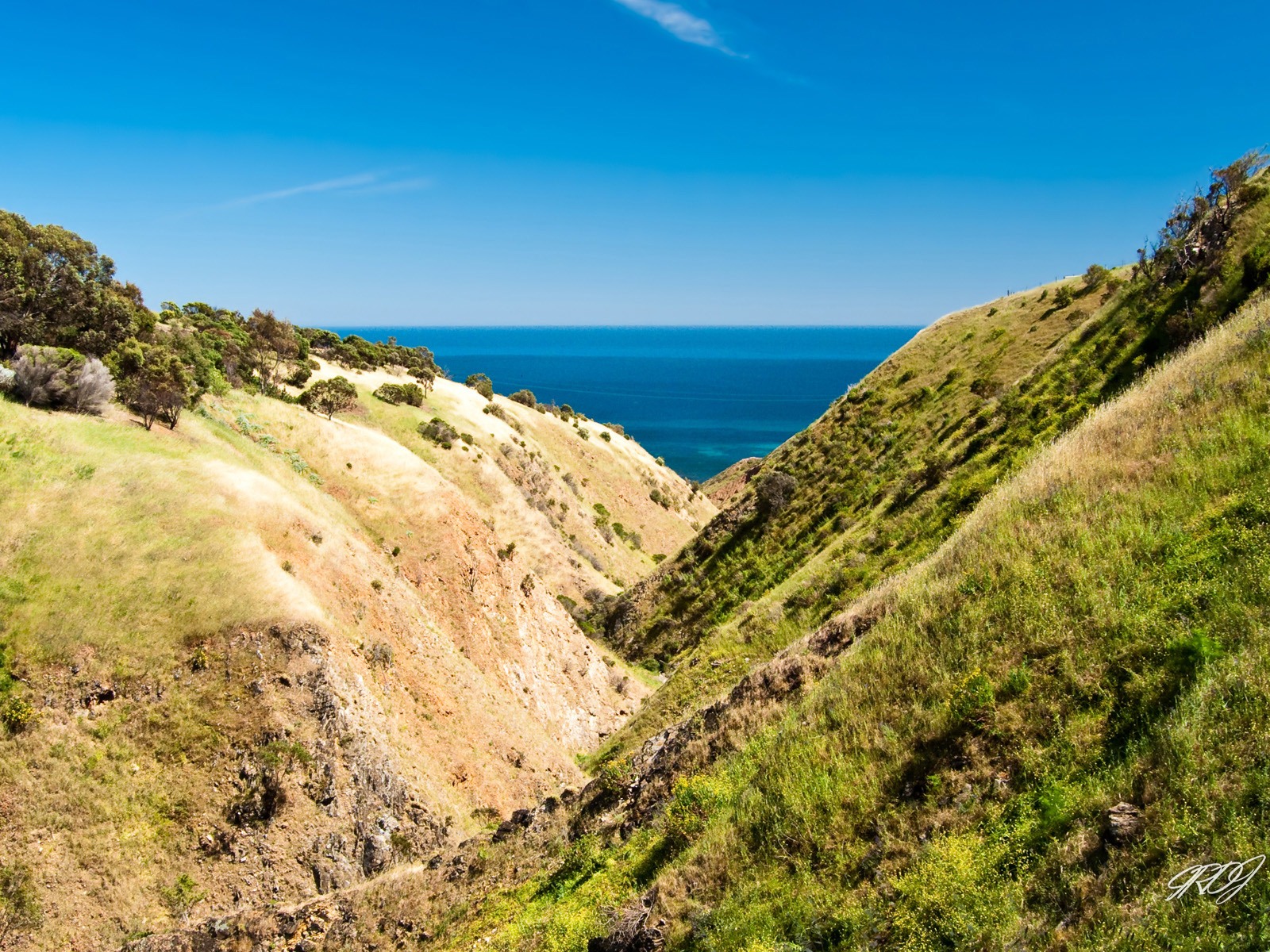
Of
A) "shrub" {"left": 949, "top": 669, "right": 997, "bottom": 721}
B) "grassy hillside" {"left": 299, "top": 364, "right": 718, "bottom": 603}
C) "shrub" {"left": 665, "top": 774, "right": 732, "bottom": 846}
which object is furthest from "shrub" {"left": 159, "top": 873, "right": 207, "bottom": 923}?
"grassy hillside" {"left": 299, "top": 364, "right": 718, "bottom": 603}

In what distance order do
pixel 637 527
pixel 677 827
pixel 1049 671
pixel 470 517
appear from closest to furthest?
pixel 1049 671 < pixel 677 827 < pixel 470 517 < pixel 637 527

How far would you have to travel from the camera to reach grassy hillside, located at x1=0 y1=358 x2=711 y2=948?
1898 cm

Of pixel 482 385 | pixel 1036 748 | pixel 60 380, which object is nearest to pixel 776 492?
pixel 1036 748

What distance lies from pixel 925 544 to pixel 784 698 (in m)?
10.9

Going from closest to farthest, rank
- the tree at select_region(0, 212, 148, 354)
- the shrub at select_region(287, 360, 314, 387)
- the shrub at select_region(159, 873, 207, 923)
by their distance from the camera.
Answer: the shrub at select_region(159, 873, 207, 923), the tree at select_region(0, 212, 148, 354), the shrub at select_region(287, 360, 314, 387)

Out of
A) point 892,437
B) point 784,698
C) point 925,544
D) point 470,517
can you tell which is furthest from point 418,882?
point 892,437

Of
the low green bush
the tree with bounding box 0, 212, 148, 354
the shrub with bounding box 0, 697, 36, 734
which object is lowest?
the shrub with bounding box 0, 697, 36, 734

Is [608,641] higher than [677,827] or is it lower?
lower

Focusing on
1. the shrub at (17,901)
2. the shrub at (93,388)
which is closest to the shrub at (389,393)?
the shrub at (93,388)

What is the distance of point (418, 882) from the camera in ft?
57.0

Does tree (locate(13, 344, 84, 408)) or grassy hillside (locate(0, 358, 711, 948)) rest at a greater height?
tree (locate(13, 344, 84, 408))

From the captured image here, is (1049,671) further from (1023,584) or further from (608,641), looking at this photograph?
(608,641)

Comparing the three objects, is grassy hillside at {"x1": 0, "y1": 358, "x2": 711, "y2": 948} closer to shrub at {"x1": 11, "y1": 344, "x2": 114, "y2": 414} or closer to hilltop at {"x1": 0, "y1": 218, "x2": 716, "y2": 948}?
hilltop at {"x1": 0, "y1": 218, "x2": 716, "y2": 948}

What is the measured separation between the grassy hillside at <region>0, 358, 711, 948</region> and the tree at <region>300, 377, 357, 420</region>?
1337 cm
